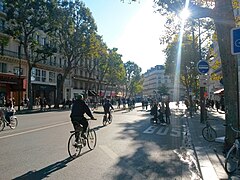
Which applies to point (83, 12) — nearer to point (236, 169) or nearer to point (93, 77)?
point (236, 169)

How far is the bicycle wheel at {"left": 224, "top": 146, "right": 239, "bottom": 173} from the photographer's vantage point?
21.3ft

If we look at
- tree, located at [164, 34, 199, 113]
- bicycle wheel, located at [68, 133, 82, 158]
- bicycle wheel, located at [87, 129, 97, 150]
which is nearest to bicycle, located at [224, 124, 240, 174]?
bicycle wheel, located at [68, 133, 82, 158]

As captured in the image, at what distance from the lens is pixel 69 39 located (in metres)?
41.4

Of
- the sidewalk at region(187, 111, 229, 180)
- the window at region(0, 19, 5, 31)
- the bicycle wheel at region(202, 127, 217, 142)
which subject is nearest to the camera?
the sidewalk at region(187, 111, 229, 180)

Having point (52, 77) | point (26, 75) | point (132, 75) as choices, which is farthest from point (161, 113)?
point (132, 75)

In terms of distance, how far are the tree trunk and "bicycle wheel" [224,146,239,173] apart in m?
1.96

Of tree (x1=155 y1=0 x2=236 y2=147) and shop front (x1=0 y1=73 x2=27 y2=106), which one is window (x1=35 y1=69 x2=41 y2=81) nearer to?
shop front (x1=0 y1=73 x2=27 y2=106)

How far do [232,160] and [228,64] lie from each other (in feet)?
10.3

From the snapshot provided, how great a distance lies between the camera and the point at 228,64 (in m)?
8.70

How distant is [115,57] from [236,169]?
6271 cm

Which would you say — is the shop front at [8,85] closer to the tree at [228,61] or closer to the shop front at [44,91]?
the shop front at [44,91]

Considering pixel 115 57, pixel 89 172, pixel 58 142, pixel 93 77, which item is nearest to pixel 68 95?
pixel 115 57

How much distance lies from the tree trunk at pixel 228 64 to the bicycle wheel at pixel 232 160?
196cm

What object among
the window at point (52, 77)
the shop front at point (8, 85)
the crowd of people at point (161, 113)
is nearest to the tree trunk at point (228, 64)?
the crowd of people at point (161, 113)
